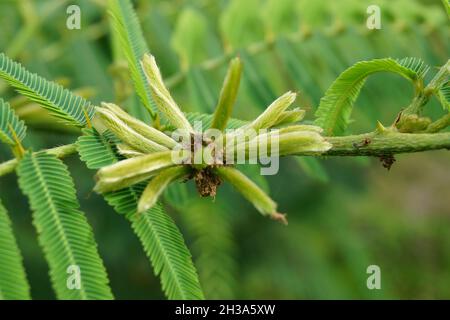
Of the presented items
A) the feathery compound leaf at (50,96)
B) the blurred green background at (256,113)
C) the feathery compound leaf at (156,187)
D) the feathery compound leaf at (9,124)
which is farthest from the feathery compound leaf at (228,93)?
the blurred green background at (256,113)

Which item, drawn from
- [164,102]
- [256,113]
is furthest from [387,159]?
[256,113]

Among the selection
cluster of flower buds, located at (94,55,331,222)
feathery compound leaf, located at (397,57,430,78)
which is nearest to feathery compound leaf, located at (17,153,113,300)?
cluster of flower buds, located at (94,55,331,222)

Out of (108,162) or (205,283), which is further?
(205,283)

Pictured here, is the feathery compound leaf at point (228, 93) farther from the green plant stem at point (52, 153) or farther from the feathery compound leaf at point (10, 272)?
the feathery compound leaf at point (10, 272)

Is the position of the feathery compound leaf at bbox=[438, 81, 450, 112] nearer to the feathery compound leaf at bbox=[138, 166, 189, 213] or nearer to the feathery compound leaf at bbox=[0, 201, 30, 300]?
the feathery compound leaf at bbox=[138, 166, 189, 213]
